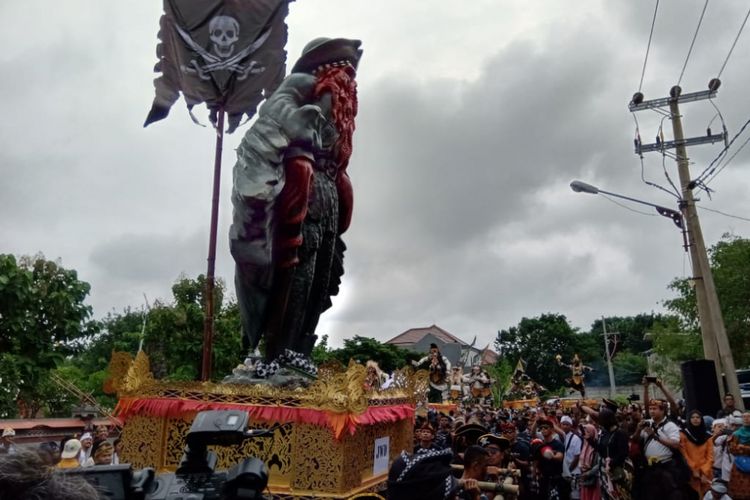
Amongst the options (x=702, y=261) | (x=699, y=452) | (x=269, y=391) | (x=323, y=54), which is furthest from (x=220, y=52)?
(x=702, y=261)

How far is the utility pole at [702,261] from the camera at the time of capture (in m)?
12.7

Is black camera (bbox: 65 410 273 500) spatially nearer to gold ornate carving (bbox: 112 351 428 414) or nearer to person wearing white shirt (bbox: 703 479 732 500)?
gold ornate carving (bbox: 112 351 428 414)

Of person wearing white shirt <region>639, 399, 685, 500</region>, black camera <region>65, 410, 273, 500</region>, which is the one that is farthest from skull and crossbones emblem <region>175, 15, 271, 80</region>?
black camera <region>65, 410, 273, 500</region>

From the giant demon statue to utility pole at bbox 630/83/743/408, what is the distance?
9822mm

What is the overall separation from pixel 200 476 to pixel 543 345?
62557 millimetres

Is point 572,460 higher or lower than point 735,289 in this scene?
lower

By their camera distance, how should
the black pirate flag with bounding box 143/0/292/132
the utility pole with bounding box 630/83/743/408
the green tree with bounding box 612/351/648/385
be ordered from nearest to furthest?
the black pirate flag with bounding box 143/0/292/132 → the utility pole with bounding box 630/83/743/408 → the green tree with bounding box 612/351/648/385

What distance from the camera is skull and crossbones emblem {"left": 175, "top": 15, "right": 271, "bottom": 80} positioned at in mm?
8695

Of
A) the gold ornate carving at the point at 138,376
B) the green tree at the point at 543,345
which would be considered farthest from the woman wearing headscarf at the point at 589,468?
the green tree at the point at 543,345

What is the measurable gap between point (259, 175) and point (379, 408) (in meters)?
2.73

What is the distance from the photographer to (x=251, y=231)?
6121 mm

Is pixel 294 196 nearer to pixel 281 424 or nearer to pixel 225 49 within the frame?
pixel 281 424

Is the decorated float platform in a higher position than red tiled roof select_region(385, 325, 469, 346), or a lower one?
lower

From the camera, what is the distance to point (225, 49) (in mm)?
8836
